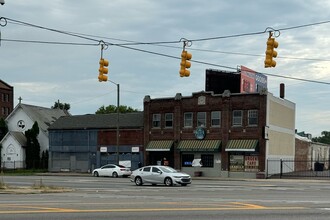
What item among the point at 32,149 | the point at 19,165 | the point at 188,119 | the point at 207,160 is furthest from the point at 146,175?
the point at 19,165

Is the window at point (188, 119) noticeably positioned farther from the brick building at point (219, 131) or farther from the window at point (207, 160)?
the window at point (207, 160)

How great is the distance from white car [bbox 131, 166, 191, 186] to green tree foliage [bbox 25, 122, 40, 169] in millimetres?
37579

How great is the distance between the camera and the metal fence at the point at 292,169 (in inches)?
1954

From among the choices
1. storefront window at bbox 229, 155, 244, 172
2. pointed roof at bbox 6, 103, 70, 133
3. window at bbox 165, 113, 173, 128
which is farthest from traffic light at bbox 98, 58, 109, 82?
pointed roof at bbox 6, 103, 70, 133

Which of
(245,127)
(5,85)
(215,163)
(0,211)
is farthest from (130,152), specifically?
(5,85)

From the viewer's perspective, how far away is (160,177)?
33.5 metres

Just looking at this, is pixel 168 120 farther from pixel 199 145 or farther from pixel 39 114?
pixel 39 114

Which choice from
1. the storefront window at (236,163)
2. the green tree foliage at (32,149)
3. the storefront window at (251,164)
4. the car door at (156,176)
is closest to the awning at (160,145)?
the storefront window at (236,163)

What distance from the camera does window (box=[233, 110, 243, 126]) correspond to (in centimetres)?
5039

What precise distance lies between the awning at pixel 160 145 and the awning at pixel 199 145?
1233 millimetres

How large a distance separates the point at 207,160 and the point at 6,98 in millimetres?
77164

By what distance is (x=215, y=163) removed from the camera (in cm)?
5147

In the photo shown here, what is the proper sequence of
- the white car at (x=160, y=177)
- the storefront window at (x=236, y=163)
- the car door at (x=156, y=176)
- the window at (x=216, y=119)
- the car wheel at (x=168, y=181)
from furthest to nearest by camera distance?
the window at (x=216, y=119) < the storefront window at (x=236, y=163) < the car door at (x=156, y=176) < the car wheel at (x=168, y=181) < the white car at (x=160, y=177)

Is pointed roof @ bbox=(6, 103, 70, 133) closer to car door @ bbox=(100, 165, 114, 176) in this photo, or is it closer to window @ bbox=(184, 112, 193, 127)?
car door @ bbox=(100, 165, 114, 176)
